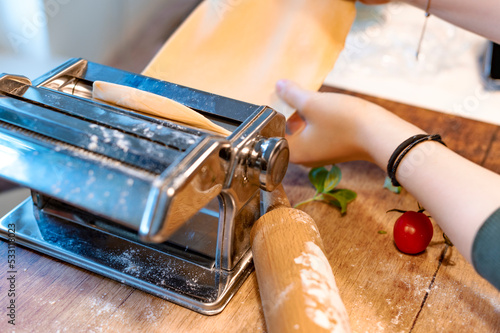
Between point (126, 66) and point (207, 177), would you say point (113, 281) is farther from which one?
point (126, 66)

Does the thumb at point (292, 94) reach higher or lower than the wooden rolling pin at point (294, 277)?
higher

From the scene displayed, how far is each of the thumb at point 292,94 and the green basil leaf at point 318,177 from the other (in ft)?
0.34

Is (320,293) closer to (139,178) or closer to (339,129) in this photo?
(139,178)

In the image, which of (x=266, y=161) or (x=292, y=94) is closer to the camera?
(x=266, y=161)

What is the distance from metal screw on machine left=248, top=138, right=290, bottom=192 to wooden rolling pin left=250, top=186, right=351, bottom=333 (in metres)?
0.06

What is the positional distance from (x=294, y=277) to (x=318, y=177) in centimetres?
30

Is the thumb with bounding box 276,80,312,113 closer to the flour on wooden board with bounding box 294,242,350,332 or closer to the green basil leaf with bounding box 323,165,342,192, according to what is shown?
the green basil leaf with bounding box 323,165,342,192

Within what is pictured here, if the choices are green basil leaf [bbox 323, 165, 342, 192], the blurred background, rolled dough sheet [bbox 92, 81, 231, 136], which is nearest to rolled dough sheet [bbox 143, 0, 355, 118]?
green basil leaf [bbox 323, 165, 342, 192]

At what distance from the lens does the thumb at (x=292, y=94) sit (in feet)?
2.69

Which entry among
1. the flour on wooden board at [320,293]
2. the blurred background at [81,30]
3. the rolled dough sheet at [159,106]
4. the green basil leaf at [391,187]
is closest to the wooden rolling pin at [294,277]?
the flour on wooden board at [320,293]

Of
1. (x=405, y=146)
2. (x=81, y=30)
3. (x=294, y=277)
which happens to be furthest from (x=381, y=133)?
A: (x=81, y=30)

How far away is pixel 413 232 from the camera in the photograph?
0.67 metres

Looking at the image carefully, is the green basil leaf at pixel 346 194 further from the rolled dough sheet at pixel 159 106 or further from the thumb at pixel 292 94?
the rolled dough sheet at pixel 159 106

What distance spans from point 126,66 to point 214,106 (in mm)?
735
